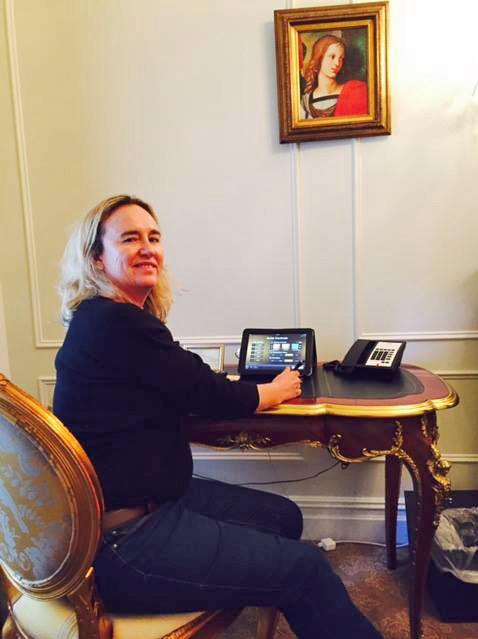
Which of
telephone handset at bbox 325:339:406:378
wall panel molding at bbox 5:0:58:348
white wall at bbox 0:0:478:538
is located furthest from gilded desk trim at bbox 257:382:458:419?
wall panel molding at bbox 5:0:58:348

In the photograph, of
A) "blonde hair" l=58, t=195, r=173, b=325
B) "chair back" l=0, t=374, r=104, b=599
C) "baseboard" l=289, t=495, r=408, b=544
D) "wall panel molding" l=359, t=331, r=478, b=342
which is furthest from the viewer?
"baseboard" l=289, t=495, r=408, b=544

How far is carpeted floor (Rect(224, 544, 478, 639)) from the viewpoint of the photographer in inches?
60.8

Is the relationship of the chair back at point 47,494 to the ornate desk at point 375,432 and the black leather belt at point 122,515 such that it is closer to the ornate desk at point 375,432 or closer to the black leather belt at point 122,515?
the black leather belt at point 122,515

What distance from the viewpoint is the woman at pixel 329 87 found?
181cm

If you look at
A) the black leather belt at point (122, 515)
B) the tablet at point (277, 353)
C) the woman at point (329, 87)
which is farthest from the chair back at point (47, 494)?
the woman at point (329, 87)

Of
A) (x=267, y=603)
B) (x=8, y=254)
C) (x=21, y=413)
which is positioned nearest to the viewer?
(x=21, y=413)

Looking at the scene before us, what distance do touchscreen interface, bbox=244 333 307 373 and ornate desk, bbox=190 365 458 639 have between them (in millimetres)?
195

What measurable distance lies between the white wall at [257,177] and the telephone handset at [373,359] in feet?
0.92

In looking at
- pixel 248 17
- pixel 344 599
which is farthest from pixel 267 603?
pixel 248 17

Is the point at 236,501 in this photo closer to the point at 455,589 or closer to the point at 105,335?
the point at 105,335

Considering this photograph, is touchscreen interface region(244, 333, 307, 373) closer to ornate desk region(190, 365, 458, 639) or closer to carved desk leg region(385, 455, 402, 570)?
ornate desk region(190, 365, 458, 639)

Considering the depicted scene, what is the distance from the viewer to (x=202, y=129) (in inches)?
75.4

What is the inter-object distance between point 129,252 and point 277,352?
65 centimetres

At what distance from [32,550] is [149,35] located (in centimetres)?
185
